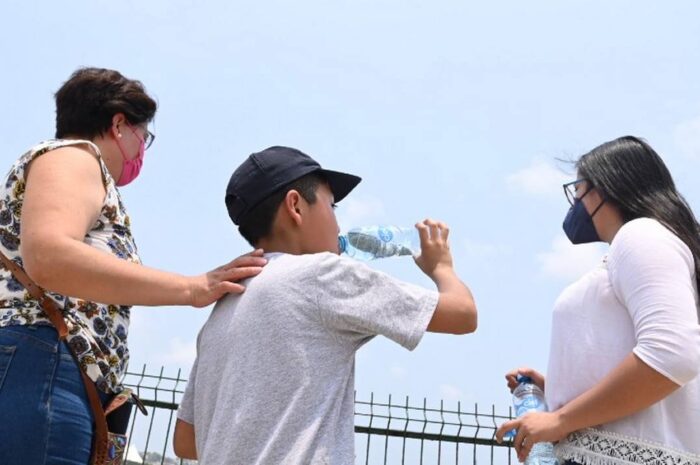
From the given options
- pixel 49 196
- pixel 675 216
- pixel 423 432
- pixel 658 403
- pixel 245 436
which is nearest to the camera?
pixel 245 436

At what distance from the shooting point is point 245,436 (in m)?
2.27

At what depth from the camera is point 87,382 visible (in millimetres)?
2488

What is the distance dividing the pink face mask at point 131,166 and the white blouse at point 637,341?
1.68 meters

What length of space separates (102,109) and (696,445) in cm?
237

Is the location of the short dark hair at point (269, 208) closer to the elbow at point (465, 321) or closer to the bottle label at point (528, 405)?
the elbow at point (465, 321)

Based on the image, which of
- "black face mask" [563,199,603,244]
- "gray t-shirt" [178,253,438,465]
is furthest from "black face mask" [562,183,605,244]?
"gray t-shirt" [178,253,438,465]

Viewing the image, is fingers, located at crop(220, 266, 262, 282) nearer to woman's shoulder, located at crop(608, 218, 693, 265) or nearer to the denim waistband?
the denim waistband

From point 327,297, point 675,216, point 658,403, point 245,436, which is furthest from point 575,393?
point 245,436

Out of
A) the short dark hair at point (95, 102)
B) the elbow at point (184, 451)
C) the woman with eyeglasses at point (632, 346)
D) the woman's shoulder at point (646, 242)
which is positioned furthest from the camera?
the short dark hair at point (95, 102)

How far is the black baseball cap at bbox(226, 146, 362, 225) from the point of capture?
2.71 m

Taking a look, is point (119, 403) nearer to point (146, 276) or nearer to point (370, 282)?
point (146, 276)

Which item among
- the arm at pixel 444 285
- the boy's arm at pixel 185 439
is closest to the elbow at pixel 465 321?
the arm at pixel 444 285

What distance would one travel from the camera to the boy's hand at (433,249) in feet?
8.70

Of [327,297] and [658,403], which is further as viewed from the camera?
[658,403]
